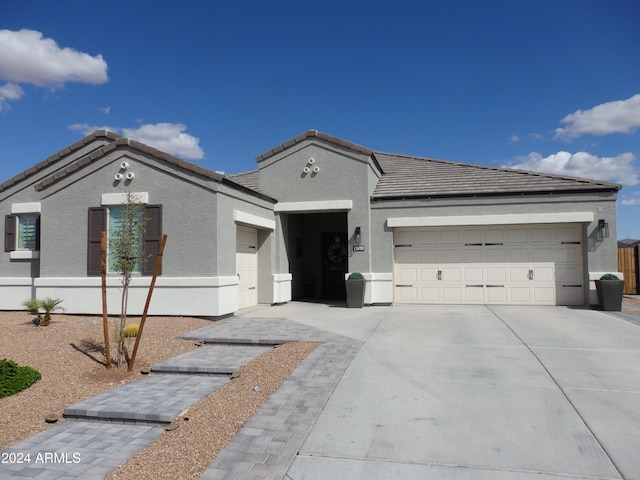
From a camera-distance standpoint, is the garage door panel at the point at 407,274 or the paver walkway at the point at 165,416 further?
the garage door panel at the point at 407,274

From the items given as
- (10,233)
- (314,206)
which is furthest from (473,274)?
(10,233)

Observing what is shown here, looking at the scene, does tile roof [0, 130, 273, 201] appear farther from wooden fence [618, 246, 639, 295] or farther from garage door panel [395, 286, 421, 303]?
wooden fence [618, 246, 639, 295]

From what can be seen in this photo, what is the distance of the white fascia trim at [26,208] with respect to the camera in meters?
13.8

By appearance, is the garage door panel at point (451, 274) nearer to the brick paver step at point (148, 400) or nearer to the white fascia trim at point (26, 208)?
the brick paver step at point (148, 400)

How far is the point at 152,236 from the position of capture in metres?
11.2

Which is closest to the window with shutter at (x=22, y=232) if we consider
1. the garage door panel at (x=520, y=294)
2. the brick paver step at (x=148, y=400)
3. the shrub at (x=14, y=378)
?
the shrub at (x=14, y=378)

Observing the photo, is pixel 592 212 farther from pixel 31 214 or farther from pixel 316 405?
pixel 31 214

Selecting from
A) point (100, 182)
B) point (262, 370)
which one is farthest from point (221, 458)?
point (100, 182)

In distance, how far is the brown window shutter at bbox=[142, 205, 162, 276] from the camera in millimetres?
11203

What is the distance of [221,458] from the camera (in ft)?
13.0

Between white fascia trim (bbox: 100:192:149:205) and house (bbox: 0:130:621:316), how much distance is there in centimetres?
4

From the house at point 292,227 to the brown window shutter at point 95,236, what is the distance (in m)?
0.03

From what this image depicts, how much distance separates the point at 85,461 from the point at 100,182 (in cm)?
920

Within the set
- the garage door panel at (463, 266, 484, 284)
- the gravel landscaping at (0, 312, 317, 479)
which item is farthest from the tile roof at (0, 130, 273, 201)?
the garage door panel at (463, 266, 484, 284)
